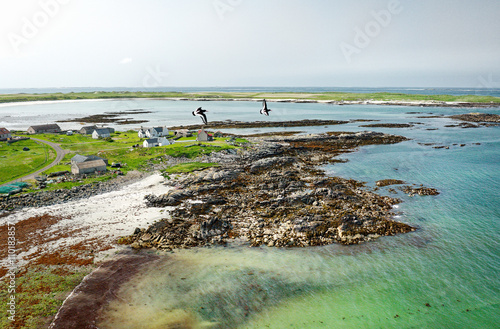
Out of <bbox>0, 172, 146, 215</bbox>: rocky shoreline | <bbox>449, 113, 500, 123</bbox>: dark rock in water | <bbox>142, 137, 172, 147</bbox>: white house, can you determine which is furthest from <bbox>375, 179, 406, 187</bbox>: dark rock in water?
<bbox>449, 113, 500, 123</bbox>: dark rock in water

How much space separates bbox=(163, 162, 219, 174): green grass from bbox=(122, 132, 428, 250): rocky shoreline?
257 cm

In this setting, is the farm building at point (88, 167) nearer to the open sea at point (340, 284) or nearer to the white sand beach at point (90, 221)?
the white sand beach at point (90, 221)

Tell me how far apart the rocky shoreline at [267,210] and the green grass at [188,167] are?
2.57m

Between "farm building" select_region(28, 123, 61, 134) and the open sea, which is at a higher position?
"farm building" select_region(28, 123, 61, 134)

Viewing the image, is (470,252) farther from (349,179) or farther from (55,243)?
(55,243)

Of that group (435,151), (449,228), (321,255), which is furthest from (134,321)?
A: (435,151)

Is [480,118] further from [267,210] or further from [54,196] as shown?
[54,196]

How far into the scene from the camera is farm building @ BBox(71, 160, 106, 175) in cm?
4688

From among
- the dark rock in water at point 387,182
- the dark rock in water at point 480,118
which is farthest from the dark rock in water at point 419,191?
the dark rock in water at point 480,118

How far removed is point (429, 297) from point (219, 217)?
21570 millimetres

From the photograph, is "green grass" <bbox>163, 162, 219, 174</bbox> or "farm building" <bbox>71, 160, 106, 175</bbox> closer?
"farm building" <bbox>71, 160, 106, 175</bbox>

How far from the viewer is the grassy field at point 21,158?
47.0 metres

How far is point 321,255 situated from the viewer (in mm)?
26766

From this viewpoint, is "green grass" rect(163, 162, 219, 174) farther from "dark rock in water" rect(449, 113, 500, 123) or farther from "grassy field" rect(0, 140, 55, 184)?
"dark rock in water" rect(449, 113, 500, 123)
